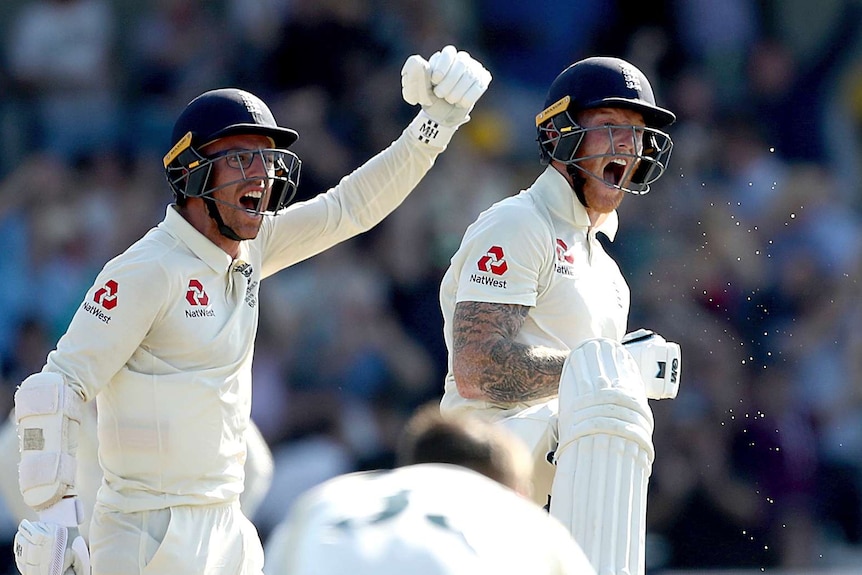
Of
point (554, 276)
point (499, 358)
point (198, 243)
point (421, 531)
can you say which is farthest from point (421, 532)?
point (554, 276)

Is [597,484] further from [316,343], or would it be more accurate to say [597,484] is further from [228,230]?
[316,343]

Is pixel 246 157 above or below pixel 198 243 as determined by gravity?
above

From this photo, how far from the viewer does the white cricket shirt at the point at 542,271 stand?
15.7ft

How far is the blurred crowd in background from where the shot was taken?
877 centimetres

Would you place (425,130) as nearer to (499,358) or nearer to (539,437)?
(499,358)

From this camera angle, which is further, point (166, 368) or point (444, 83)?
point (444, 83)

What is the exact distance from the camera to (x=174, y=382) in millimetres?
4523

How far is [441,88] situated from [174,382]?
1.22m

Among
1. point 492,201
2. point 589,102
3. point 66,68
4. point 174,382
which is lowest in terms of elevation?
point 174,382

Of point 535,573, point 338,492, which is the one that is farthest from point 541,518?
point 338,492

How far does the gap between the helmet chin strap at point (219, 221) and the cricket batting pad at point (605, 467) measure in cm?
126

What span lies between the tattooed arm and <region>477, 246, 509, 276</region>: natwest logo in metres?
0.10

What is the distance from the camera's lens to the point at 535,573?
269cm

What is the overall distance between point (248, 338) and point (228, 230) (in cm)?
30
